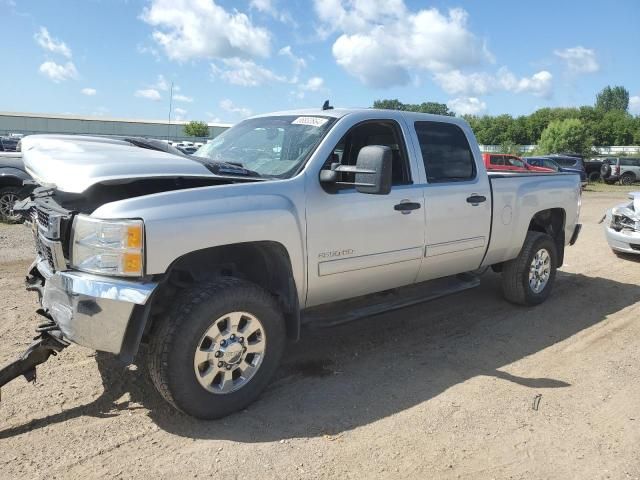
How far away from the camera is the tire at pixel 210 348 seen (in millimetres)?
3193

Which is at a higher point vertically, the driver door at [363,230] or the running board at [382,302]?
the driver door at [363,230]

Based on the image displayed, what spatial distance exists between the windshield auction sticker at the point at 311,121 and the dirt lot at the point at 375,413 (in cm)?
186

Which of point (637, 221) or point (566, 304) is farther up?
point (637, 221)

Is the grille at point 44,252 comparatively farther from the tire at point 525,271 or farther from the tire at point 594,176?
the tire at point 594,176

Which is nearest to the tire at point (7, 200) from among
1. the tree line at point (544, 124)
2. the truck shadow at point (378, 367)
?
the truck shadow at point (378, 367)

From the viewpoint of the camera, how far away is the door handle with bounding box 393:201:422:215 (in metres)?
4.28

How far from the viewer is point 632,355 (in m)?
4.74

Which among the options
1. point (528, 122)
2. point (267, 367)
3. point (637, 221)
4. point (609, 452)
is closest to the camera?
point (609, 452)

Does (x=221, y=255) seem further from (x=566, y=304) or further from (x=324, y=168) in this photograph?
(x=566, y=304)

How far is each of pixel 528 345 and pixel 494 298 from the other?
4.96 feet

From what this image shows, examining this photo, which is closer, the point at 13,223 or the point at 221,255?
the point at 221,255

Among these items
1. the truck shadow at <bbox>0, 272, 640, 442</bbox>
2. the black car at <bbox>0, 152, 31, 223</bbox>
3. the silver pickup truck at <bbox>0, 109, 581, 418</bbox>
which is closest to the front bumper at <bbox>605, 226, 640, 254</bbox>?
the truck shadow at <bbox>0, 272, 640, 442</bbox>

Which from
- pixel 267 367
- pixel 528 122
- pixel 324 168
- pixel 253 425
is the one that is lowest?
pixel 253 425

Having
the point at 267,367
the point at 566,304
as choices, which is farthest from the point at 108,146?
the point at 566,304
